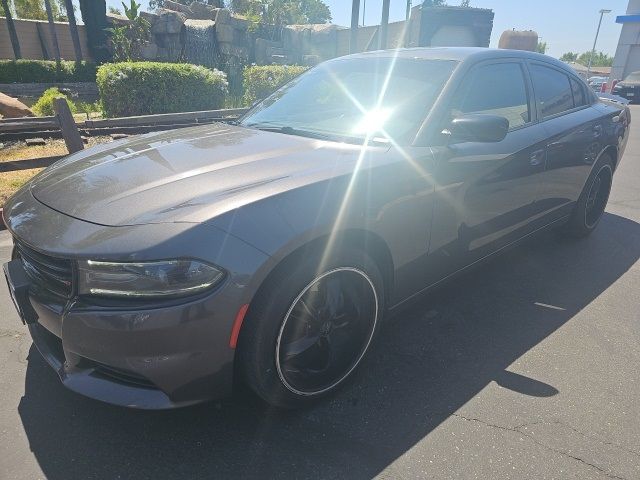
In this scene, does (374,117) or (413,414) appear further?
(374,117)

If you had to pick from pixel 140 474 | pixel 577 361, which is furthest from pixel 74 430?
pixel 577 361

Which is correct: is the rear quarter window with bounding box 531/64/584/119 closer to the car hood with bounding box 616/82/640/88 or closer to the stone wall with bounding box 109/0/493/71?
the stone wall with bounding box 109/0/493/71

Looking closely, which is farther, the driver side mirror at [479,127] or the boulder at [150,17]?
the boulder at [150,17]

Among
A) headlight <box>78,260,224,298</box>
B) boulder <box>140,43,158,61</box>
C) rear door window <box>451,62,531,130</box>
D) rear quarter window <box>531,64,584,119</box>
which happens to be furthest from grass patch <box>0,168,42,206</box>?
boulder <box>140,43,158,61</box>

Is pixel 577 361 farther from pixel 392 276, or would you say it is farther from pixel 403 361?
pixel 392 276

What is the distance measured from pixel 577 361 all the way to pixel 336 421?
1501mm

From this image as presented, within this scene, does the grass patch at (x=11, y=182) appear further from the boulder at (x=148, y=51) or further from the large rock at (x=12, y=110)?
the boulder at (x=148, y=51)

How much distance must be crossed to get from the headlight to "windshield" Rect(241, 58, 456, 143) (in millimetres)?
1266

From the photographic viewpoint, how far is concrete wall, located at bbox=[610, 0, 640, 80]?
3480 cm

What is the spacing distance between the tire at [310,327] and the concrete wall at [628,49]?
41495 millimetres

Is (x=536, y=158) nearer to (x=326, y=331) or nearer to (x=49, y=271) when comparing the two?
(x=326, y=331)

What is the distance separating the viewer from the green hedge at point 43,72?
21.3 m

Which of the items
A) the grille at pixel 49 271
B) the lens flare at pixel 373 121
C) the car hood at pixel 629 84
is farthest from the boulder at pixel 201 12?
the grille at pixel 49 271

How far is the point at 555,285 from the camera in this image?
363 cm
